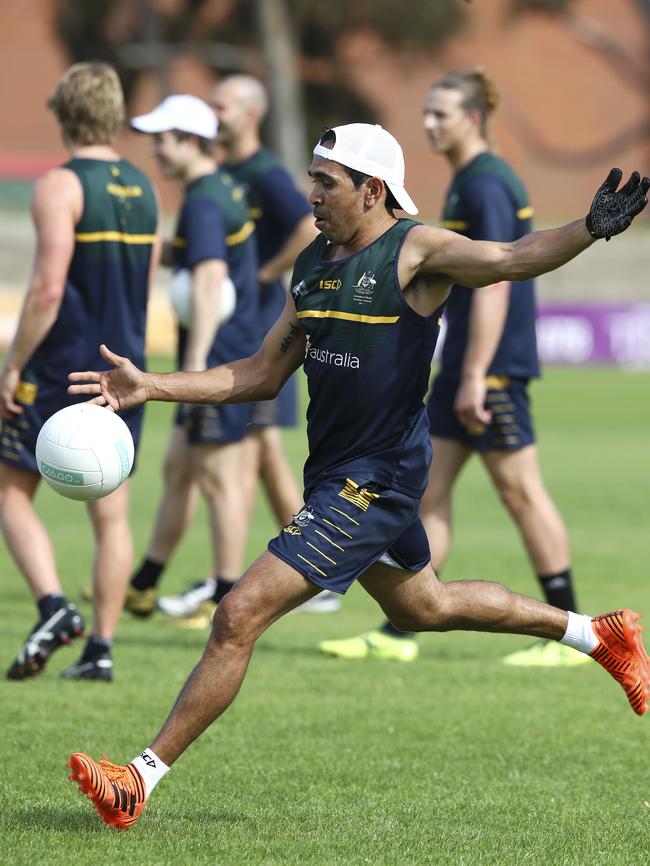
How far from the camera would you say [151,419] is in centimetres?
2109

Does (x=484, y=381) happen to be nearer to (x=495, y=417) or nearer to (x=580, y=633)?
(x=495, y=417)

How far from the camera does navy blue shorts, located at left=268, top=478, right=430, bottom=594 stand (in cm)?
490

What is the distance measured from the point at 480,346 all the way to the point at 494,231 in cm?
55

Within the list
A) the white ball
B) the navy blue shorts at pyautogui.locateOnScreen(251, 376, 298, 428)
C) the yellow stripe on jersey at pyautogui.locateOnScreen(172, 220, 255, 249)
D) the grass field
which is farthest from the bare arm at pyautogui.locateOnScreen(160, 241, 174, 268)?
the white ball

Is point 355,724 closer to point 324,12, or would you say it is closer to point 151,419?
point 151,419

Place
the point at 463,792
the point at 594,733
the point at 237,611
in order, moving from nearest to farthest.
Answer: the point at 237,611, the point at 463,792, the point at 594,733

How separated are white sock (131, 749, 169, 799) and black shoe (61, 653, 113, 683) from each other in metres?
2.24

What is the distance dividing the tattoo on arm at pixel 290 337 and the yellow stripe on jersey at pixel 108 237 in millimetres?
1814

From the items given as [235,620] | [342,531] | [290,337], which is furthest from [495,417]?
[235,620]

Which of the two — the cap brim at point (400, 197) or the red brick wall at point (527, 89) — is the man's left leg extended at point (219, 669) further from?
the red brick wall at point (527, 89)

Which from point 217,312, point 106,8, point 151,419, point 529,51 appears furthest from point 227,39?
point 217,312

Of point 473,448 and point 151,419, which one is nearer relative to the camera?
point 473,448

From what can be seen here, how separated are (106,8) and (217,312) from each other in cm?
4125

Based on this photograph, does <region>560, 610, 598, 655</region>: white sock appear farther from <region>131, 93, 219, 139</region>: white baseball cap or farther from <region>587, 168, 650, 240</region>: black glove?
<region>131, 93, 219, 139</region>: white baseball cap
